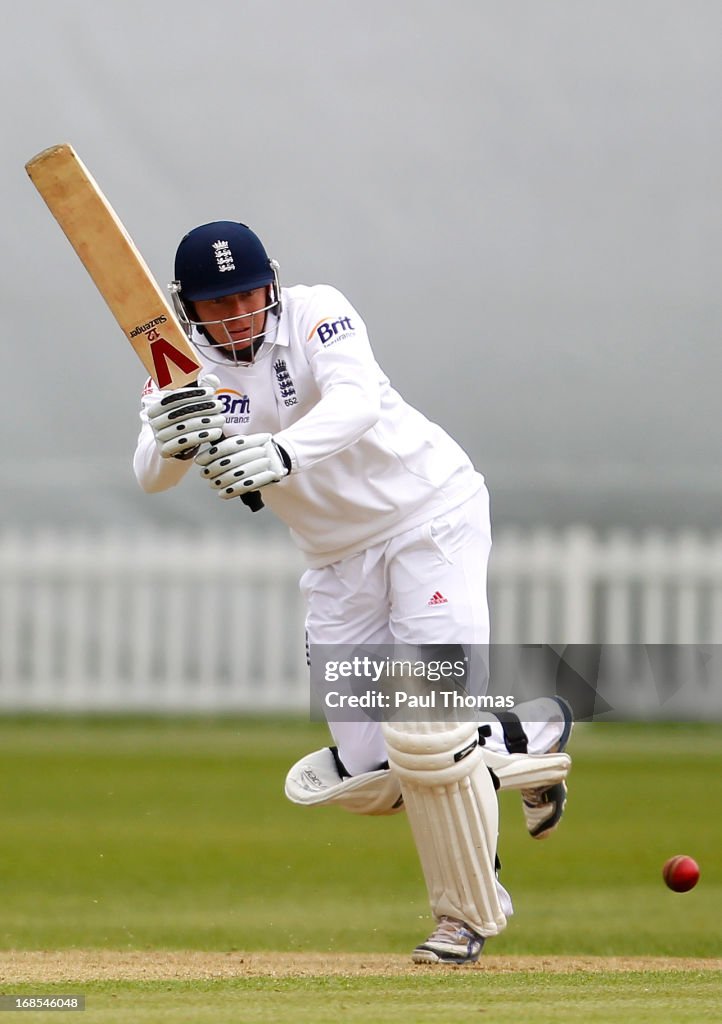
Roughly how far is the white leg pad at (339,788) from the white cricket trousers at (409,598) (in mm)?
55


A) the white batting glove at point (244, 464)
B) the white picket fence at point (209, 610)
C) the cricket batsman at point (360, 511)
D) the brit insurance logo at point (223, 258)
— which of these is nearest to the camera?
the white batting glove at point (244, 464)

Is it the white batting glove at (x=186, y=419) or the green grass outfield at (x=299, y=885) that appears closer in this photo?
the green grass outfield at (x=299, y=885)

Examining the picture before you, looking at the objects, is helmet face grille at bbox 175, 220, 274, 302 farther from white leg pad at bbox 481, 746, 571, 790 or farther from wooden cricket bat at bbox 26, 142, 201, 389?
white leg pad at bbox 481, 746, 571, 790

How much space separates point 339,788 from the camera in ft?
13.1

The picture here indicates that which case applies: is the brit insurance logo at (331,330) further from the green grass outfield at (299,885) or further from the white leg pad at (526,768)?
the green grass outfield at (299,885)

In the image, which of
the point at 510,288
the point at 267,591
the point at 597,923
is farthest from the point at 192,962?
the point at 510,288

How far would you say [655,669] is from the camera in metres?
9.33

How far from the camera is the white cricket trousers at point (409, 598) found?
3.92 metres

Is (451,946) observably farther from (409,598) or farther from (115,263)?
(115,263)

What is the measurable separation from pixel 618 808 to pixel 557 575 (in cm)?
242

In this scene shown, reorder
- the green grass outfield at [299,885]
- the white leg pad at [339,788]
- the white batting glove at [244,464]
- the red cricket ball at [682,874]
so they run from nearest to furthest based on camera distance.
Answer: the green grass outfield at [299,885] < the white batting glove at [244,464] < the white leg pad at [339,788] < the red cricket ball at [682,874]

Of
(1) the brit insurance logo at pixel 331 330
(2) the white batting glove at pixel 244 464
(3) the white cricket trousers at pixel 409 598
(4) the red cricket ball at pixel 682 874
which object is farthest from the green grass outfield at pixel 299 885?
(1) the brit insurance logo at pixel 331 330

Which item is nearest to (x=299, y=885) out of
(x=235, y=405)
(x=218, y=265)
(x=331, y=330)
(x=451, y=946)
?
(x=451, y=946)

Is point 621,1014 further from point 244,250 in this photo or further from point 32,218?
point 32,218
